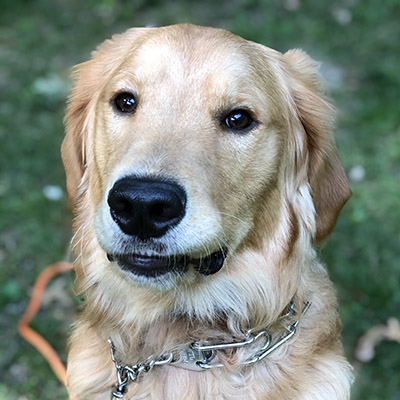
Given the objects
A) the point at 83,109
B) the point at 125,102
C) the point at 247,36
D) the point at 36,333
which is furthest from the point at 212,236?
the point at 247,36

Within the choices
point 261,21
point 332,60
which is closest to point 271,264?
point 332,60

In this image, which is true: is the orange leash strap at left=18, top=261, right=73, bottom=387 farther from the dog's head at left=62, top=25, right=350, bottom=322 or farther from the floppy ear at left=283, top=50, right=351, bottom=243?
the floppy ear at left=283, top=50, right=351, bottom=243

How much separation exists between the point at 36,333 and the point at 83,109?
1916 mm

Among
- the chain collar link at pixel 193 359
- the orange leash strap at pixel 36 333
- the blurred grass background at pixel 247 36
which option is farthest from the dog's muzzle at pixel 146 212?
the blurred grass background at pixel 247 36

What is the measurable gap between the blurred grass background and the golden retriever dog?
1.37 metres

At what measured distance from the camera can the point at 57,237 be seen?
496cm

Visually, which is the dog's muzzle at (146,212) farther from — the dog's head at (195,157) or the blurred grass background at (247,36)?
the blurred grass background at (247,36)

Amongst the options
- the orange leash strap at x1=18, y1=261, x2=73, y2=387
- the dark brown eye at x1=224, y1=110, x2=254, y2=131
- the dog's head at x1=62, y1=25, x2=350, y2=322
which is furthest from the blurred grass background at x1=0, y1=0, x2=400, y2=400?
the dark brown eye at x1=224, y1=110, x2=254, y2=131

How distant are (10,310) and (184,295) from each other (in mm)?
2197

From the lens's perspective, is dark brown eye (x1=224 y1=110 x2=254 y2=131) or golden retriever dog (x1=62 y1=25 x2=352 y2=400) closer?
golden retriever dog (x1=62 y1=25 x2=352 y2=400)

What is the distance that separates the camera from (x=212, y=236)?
238 cm

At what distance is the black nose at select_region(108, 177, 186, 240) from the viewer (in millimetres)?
2154

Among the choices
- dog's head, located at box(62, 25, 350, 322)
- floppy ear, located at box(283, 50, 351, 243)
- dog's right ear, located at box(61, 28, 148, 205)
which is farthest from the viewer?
dog's right ear, located at box(61, 28, 148, 205)

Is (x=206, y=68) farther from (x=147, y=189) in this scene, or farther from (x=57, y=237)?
(x=57, y=237)
